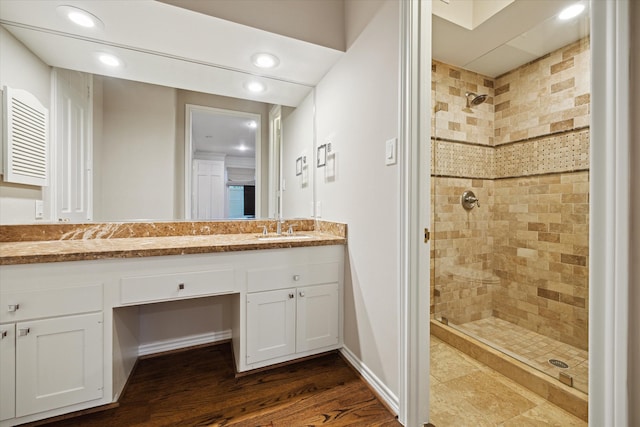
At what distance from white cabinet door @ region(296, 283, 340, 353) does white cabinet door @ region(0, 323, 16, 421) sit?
4.34 ft

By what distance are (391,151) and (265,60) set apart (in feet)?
3.90

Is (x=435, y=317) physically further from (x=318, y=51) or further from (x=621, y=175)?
(x=318, y=51)

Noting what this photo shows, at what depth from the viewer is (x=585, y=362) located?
5.44ft

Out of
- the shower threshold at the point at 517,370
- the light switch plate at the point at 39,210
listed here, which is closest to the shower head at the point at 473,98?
the shower threshold at the point at 517,370

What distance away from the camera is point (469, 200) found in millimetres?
2520

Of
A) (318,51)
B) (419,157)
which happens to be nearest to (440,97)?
(318,51)

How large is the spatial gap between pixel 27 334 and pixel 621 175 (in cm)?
220

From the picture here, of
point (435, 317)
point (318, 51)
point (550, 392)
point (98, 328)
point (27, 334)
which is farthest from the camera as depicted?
point (435, 317)

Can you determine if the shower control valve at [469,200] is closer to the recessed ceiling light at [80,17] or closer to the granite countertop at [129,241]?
the granite countertop at [129,241]

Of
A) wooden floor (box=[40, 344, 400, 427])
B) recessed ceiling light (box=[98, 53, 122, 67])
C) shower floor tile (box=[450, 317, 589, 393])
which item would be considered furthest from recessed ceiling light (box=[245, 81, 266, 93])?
shower floor tile (box=[450, 317, 589, 393])

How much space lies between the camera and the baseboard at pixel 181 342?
6.44ft

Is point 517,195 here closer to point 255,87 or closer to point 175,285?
point 255,87

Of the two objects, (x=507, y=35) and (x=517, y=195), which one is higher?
(x=507, y=35)

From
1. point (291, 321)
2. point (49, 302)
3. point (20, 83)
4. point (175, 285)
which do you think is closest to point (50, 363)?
point (49, 302)
